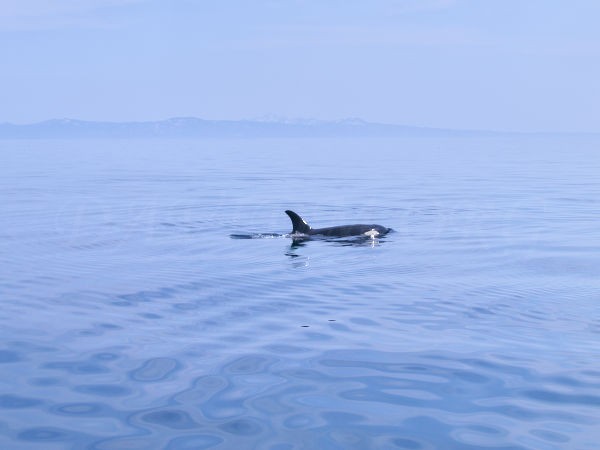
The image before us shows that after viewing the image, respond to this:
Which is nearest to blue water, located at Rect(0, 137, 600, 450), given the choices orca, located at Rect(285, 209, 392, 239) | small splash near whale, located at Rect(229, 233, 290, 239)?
small splash near whale, located at Rect(229, 233, 290, 239)

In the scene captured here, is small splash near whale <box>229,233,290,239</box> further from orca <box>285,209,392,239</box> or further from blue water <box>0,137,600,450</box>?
orca <box>285,209,392,239</box>

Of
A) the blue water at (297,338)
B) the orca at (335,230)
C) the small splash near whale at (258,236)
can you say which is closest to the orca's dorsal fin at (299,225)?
the orca at (335,230)

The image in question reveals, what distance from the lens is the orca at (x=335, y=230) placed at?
21.4 metres

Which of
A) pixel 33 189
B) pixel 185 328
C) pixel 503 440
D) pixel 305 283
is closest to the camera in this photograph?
pixel 503 440

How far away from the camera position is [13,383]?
29.7 feet

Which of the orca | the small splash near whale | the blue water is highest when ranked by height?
the orca

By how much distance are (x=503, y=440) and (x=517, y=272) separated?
29.6 ft

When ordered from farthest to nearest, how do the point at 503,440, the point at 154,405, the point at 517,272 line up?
the point at 517,272, the point at 154,405, the point at 503,440

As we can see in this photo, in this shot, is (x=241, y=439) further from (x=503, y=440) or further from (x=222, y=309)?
Result: (x=222, y=309)

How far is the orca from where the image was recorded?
21.4m

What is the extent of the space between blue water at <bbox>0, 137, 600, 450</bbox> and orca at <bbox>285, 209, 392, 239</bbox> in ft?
1.57

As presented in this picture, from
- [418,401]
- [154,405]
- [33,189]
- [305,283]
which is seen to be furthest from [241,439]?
[33,189]

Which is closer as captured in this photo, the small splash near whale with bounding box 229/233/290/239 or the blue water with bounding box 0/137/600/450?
the blue water with bounding box 0/137/600/450

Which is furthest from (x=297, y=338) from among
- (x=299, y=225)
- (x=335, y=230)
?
(x=335, y=230)
